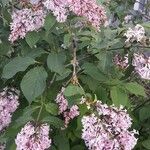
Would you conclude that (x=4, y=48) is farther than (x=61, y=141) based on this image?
Yes

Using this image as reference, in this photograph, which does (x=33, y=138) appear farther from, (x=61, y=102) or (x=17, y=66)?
(x=17, y=66)

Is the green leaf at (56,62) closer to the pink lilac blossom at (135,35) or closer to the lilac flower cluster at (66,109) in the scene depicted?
the lilac flower cluster at (66,109)

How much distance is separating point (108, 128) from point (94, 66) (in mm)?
507

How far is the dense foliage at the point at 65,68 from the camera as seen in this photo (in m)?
2.16

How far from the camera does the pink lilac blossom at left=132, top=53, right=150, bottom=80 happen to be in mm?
2189

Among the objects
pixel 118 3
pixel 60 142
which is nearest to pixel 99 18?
pixel 60 142

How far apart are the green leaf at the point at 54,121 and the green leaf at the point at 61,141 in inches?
6.9

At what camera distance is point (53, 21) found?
7.17 ft

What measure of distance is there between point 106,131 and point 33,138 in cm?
28

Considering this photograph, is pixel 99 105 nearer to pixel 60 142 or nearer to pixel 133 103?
pixel 60 142

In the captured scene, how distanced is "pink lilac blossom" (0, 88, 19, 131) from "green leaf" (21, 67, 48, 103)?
17cm

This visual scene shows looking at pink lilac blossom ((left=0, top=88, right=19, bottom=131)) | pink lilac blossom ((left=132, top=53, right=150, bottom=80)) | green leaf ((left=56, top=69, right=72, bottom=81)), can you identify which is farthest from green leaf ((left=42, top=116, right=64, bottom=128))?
pink lilac blossom ((left=132, top=53, right=150, bottom=80))

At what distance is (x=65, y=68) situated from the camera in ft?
A: 7.23

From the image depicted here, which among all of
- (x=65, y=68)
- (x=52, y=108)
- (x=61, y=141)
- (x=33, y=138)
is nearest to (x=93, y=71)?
(x=65, y=68)
